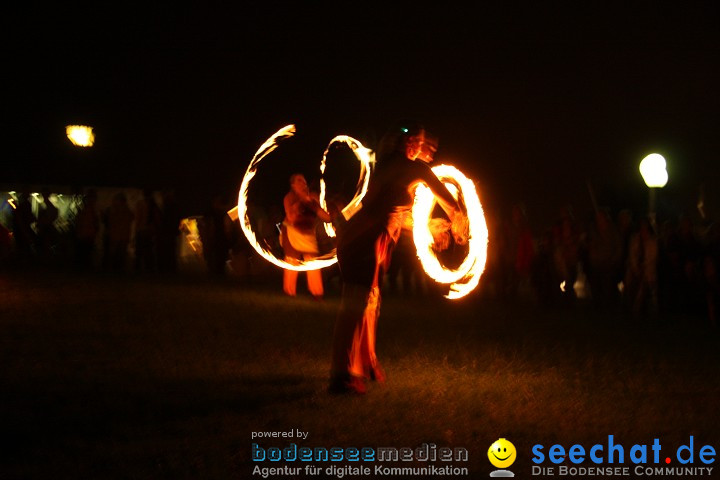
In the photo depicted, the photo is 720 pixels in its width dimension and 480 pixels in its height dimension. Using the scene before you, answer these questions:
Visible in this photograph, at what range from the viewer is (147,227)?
20.1 m

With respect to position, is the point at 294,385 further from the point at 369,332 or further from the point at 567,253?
the point at 567,253

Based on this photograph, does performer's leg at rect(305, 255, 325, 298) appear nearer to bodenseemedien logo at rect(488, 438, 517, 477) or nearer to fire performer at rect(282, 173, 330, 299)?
fire performer at rect(282, 173, 330, 299)

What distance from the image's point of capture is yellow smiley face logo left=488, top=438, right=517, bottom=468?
19.7 feet

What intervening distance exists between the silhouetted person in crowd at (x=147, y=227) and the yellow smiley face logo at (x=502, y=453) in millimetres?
14716

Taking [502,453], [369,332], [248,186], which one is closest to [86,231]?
[248,186]

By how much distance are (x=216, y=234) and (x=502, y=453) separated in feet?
47.5

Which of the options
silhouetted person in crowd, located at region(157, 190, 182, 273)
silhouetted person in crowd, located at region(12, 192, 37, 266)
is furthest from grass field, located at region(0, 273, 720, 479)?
silhouetted person in crowd, located at region(12, 192, 37, 266)

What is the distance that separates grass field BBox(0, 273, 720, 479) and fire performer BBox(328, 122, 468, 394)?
1.21 ft

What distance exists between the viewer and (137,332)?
1095 cm

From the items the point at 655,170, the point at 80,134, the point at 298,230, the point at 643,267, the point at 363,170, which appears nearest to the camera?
the point at 363,170

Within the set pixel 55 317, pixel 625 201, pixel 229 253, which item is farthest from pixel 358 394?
pixel 625 201

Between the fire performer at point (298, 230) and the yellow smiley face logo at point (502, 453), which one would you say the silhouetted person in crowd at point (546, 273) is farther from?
the yellow smiley face logo at point (502, 453)

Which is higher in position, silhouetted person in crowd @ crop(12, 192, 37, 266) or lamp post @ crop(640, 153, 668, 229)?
lamp post @ crop(640, 153, 668, 229)

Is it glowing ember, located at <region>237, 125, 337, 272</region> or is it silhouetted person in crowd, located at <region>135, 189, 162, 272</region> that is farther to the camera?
silhouetted person in crowd, located at <region>135, 189, 162, 272</region>
